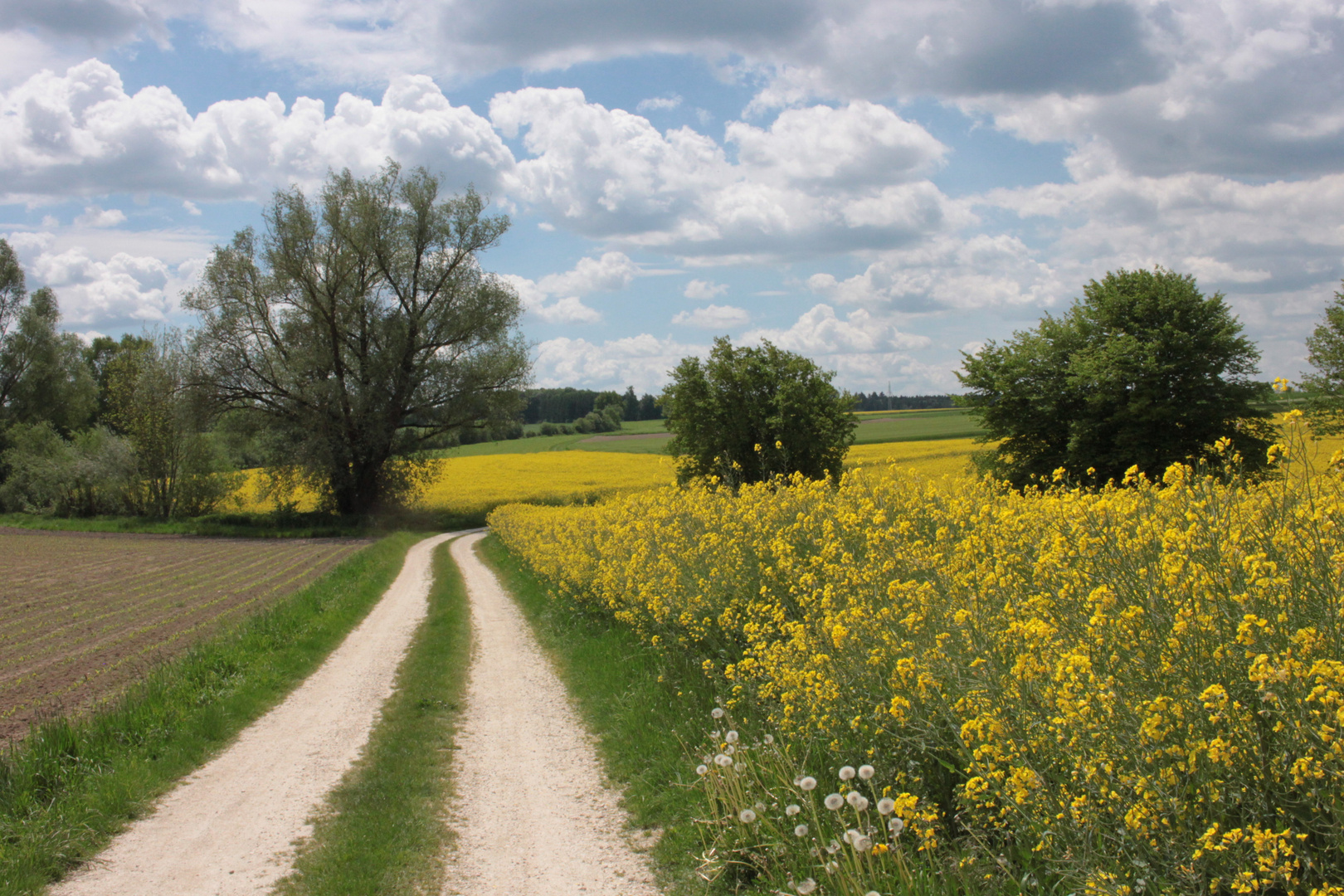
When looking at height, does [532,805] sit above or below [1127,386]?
below

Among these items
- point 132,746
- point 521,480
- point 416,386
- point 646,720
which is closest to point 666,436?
point 521,480

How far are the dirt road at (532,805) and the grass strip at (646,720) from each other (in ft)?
0.61

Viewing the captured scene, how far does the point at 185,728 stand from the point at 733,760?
19.0 feet

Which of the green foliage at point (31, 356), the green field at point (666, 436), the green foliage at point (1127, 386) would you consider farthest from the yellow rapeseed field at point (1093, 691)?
the green foliage at point (31, 356)

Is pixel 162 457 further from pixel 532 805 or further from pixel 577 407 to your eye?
pixel 577 407

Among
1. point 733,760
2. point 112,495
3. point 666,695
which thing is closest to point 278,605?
point 666,695

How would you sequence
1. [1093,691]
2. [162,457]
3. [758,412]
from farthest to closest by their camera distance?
1. [162,457]
2. [758,412]
3. [1093,691]

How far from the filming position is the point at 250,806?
6.13 m

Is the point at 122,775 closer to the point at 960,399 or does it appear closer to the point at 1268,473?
the point at 1268,473

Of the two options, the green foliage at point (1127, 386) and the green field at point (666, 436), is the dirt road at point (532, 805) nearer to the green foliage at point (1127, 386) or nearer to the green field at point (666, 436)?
the green foliage at point (1127, 386)

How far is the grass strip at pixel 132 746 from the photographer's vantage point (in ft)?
17.5

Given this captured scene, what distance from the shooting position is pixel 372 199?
39.2 metres

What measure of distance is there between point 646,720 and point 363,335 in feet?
123

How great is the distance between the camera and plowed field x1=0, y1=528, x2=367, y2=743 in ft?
32.5
